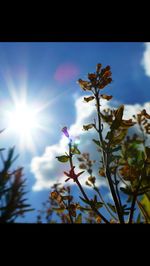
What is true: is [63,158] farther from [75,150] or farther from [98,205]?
[98,205]

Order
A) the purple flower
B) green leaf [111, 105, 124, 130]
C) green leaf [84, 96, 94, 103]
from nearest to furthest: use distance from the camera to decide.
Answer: green leaf [111, 105, 124, 130], the purple flower, green leaf [84, 96, 94, 103]

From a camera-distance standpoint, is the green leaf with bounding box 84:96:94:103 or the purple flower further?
the green leaf with bounding box 84:96:94:103

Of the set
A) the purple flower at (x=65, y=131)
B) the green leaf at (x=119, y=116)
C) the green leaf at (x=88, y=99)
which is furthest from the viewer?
the green leaf at (x=88, y=99)

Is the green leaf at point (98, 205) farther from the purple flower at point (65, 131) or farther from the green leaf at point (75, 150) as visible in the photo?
the purple flower at point (65, 131)

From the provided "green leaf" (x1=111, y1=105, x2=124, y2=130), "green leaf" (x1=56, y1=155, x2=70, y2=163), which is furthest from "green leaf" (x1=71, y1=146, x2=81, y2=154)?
"green leaf" (x1=111, y1=105, x2=124, y2=130)

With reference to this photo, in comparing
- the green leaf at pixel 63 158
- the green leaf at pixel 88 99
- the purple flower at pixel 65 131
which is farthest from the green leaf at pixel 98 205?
the green leaf at pixel 88 99

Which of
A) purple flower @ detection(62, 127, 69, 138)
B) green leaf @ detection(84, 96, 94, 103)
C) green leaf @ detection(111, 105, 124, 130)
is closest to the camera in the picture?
green leaf @ detection(111, 105, 124, 130)

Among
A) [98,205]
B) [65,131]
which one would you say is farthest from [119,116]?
[98,205]

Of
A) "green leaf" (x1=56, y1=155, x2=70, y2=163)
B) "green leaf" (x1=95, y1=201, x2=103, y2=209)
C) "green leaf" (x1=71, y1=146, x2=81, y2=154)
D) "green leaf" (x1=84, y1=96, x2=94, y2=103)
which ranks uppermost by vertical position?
"green leaf" (x1=84, y1=96, x2=94, y2=103)

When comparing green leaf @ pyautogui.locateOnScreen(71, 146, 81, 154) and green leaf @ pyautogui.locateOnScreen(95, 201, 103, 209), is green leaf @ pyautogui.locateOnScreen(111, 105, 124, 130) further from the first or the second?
green leaf @ pyautogui.locateOnScreen(95, 201, 103, 209)
